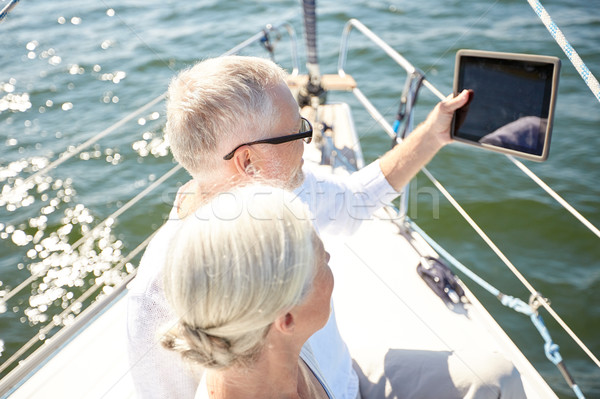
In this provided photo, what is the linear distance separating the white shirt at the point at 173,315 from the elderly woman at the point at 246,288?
10 cm

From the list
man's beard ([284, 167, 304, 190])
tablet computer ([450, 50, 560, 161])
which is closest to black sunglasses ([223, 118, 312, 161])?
man's beard ([284, 167, 304, 190])

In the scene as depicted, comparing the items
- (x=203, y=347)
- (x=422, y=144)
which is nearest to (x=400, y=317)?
(x=422, y=144)

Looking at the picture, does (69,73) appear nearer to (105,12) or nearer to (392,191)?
(105,12)

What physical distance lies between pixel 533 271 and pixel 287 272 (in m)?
2.73

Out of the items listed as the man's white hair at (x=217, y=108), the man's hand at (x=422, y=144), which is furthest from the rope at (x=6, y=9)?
the man's hand at (x=422, y=144)

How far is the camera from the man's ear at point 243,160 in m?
1.09

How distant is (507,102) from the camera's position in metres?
1.17

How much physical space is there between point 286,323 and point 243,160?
499 millimetres

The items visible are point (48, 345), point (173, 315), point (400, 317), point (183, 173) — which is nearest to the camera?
point (173, 315)

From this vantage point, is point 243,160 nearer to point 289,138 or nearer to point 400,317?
point 289,138

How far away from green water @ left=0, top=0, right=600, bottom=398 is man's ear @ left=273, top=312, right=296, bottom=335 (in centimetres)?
105

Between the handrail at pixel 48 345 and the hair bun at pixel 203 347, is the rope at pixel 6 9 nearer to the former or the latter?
the handrail at pixel 48 345

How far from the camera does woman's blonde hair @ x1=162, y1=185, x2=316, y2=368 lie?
624 mm

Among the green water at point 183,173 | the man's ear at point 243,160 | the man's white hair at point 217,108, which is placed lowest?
the green water at point 183,173
